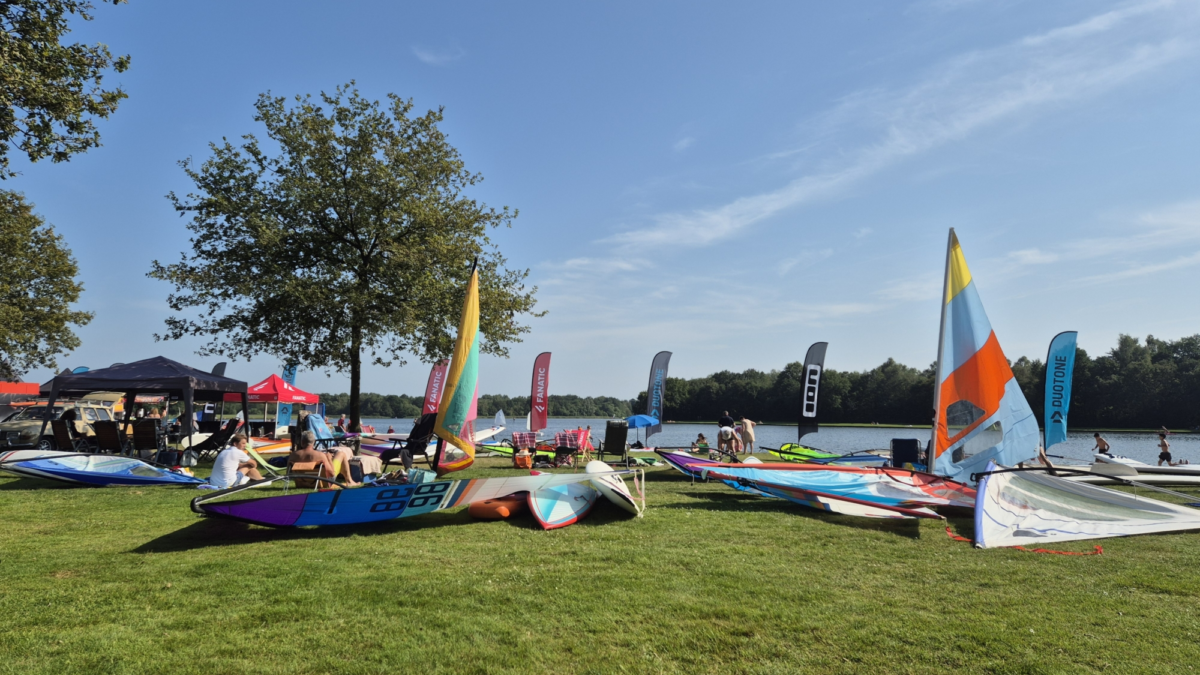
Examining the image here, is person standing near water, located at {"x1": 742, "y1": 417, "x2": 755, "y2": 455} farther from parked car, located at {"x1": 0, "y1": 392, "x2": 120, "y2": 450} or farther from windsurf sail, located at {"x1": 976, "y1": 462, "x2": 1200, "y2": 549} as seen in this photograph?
parked car, located at {"x1": 0, "y1": 392, "x2": 120, "y2": 450}

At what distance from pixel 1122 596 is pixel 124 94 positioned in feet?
44.8

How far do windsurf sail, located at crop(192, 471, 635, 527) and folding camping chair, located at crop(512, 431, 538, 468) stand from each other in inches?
253

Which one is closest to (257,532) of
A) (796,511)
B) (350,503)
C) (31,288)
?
(350,503)

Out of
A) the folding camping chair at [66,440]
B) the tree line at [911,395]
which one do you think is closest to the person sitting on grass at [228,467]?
the folding camping chair at [66,440]

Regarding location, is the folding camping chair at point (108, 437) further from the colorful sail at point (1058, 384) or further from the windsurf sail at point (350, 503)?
the colorful sail at point (1058, 384)

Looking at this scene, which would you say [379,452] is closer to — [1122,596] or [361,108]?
[361,108]

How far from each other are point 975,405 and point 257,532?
331 inches

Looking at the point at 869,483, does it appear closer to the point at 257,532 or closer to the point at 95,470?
the point at 257,532

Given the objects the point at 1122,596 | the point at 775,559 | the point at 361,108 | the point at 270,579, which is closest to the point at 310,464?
the point at 270,579

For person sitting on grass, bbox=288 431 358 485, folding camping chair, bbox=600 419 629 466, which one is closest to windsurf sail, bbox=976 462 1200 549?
person sitting on grass, bbox=288 431 358 485

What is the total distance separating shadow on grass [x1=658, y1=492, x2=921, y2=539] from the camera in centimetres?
684

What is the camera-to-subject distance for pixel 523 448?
45.9 ft

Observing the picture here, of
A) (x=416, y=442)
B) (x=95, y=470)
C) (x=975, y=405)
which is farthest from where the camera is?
(x=416, y=442)

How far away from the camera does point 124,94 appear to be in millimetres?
10617
